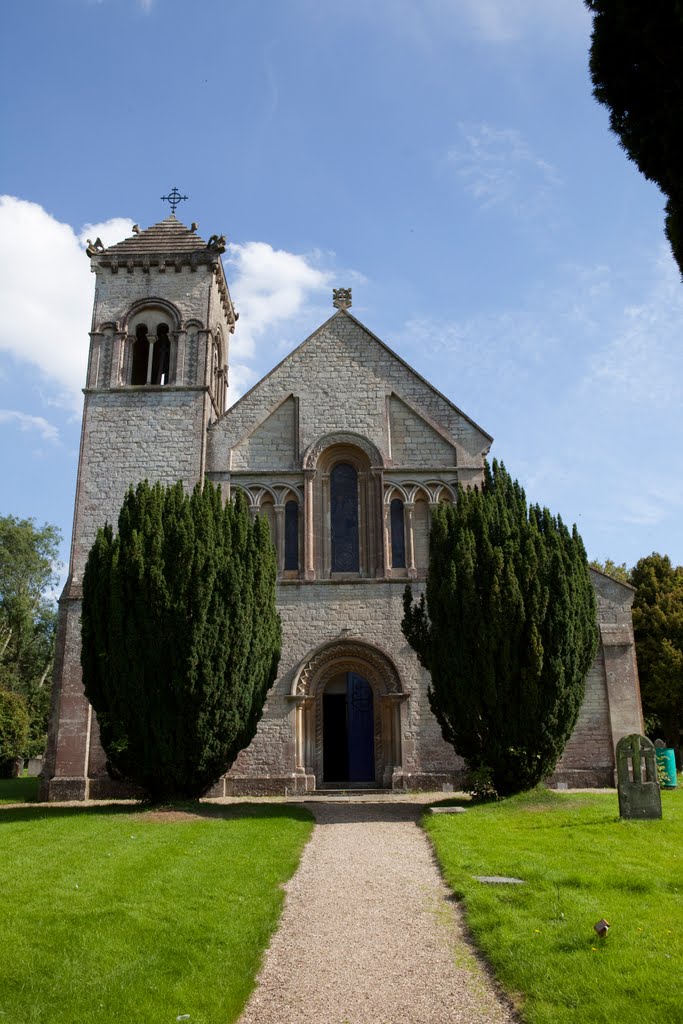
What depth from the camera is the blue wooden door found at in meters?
20.6

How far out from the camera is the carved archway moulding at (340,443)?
870 inches

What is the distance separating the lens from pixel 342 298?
2428 cm

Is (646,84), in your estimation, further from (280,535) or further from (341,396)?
(341,396)

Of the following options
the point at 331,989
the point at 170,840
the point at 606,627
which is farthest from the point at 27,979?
the point at 606,627

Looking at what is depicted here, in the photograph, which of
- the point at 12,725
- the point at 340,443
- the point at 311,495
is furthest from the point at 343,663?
the point at 12,725

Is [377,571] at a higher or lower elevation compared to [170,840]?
higher

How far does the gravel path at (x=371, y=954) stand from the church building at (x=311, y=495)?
907 cm

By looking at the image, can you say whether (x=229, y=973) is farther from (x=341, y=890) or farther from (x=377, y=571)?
(x=377, y=571)

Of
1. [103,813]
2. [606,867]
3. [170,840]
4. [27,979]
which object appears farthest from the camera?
[103,813]

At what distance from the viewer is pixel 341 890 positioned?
913 centimetres

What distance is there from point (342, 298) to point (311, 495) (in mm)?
6516

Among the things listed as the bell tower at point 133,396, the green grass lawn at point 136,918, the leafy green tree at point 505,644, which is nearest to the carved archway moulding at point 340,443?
the bell tower at point 133,396

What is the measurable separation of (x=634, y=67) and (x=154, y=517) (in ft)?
40.9

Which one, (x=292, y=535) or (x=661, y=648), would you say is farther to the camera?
(x=661, y=648)
